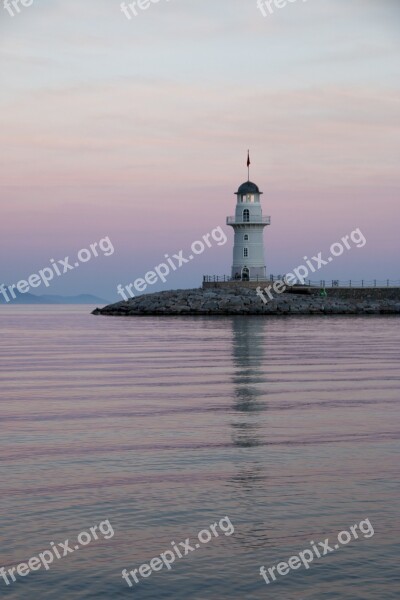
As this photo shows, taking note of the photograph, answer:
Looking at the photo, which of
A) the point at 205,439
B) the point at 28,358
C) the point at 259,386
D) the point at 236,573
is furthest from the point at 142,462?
the point at 28,358

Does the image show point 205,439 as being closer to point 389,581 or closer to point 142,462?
point 142,462

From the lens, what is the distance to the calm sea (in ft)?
32.7
